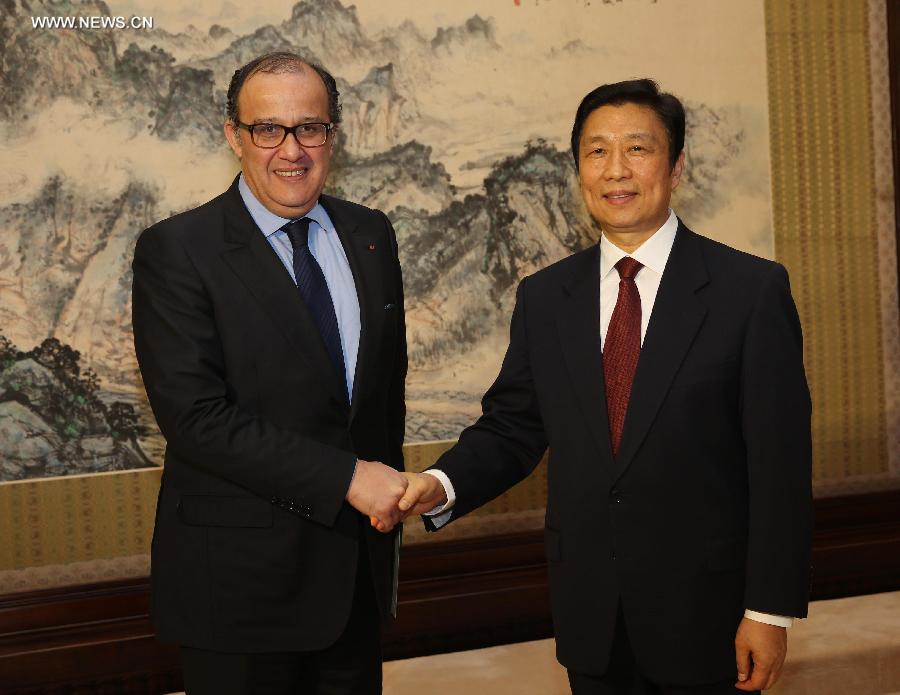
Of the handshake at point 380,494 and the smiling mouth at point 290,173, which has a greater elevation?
the smiling mouth at point 290,173

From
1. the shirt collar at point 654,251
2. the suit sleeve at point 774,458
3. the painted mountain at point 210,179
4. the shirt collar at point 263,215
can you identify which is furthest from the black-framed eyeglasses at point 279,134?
the painted mountain at point 210,179

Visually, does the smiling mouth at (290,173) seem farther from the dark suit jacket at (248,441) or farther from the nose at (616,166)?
the nose at (616,166)

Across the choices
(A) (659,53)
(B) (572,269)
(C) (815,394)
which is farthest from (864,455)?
(B) (572,269)

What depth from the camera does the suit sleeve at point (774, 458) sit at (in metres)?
2.01

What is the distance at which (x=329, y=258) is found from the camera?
2422 mm

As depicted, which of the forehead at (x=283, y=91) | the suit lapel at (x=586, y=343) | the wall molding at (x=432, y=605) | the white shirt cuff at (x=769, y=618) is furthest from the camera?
the wall molding at (x=432, y=605)

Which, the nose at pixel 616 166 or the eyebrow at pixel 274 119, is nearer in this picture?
the nose at pixel 616 166

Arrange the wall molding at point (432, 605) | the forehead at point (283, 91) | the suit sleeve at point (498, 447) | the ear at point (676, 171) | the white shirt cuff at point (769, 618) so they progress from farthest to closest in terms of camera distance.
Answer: the wall molding at point (432, 605), the suit sleeve at point (498, 447), the forehead at point (283, 91), the ear at point (676, 171), the white shirt cuff at point (769, 618)

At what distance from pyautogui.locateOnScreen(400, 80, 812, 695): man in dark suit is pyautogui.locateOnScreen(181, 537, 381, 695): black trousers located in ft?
1.40

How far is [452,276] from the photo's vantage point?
4.53 m

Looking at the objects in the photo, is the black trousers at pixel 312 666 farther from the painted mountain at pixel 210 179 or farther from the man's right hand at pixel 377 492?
the painted mountain at pixel 210 179

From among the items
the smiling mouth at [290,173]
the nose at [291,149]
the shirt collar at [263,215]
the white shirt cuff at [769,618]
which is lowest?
the white shirt cuff at [769,618]

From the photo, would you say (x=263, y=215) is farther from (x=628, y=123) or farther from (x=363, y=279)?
(x=628, y=123)

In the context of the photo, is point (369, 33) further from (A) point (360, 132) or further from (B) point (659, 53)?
(B) point (659, 53)
